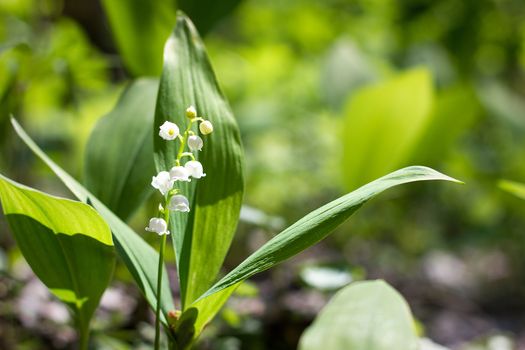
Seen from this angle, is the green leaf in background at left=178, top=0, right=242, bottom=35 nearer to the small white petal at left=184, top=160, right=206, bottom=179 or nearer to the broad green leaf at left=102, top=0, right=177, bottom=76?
the broad green leaf at left=102, top=0, right=177, bottom=76

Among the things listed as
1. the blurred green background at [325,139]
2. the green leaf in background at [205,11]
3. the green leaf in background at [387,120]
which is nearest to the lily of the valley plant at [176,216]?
the blurred green background at [325,139]

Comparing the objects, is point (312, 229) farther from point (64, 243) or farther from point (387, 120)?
point (387, 120)

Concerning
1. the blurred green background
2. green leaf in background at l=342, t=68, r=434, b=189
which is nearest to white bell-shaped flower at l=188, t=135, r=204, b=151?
the blurred green background

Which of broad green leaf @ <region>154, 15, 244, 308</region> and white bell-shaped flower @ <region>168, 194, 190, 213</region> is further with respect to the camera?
broad green leaf @ <region>154, 15, 244, 308</region>

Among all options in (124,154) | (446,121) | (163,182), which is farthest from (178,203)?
(446,121)

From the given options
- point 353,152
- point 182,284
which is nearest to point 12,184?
point 182,284
